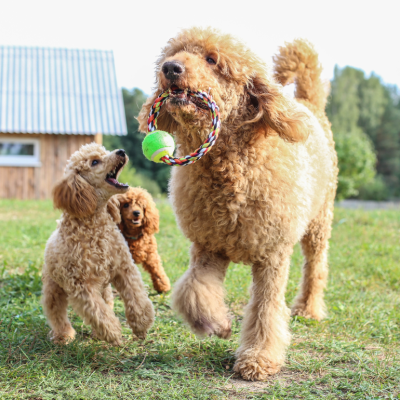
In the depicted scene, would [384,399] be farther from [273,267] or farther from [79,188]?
[79,188]

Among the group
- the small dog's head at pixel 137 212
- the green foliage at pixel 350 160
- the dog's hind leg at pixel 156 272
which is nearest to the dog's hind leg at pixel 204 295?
the small dog's head at pixel 137 212

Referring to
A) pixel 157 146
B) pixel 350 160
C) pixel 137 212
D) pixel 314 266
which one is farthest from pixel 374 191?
pixel 157 146

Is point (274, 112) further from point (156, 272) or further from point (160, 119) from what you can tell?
point (156, 272)

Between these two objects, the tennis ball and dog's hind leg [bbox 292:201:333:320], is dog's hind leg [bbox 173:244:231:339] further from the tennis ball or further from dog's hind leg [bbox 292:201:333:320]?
dog's hind leg [bbox 292:201:333:320]

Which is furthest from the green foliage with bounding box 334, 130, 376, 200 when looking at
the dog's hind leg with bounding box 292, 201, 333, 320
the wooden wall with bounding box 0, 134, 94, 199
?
the dog's hind leg with bounding box 292, 201, 333, 320

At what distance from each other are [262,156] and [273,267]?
80cm

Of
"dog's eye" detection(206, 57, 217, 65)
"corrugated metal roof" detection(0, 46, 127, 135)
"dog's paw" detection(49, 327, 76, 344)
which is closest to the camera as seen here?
"dog's eye" detection(206, 57, 217, 65)

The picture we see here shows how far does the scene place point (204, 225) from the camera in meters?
3.20

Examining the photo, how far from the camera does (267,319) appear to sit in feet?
10.6

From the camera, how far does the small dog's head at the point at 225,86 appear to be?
109 inches

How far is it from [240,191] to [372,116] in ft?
138

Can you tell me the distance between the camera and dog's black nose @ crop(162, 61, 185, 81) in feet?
8.80

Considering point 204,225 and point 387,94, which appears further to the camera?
point 387,94

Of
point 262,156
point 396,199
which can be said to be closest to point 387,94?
point 396,199
